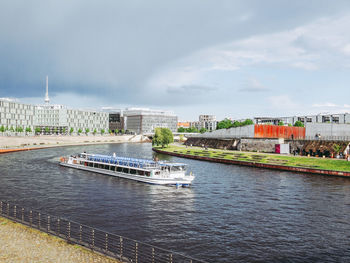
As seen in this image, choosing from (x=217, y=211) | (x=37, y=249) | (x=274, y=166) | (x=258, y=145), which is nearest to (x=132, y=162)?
(x=217, y=211)

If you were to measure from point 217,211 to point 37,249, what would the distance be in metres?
25.5

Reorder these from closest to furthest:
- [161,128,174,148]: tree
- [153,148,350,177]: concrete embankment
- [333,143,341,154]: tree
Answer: [153,148,350,177]: concrete embankment, [333,143,341,154]: tree, [161,128,174,148]: tree

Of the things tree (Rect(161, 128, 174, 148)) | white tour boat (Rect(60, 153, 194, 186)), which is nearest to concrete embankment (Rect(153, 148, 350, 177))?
white tour boat (Rect(60, 153, 194, 186))

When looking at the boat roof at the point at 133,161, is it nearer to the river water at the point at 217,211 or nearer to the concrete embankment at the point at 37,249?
the river water at the point at 217,211

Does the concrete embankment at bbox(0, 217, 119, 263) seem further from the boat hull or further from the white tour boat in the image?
the white tour boat

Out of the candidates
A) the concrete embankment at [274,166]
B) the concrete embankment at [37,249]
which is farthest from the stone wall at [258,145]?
the concrete embankment at [37,249]

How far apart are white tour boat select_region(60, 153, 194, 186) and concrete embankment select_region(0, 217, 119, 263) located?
3733 cm

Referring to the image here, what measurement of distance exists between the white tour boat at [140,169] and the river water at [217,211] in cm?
246

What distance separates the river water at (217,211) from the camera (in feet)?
102

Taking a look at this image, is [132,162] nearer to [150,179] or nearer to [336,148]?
[150,179]

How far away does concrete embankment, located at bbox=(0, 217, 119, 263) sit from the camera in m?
22.1

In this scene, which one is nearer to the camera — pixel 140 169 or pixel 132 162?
pixel 140 169

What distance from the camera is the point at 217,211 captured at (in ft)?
143

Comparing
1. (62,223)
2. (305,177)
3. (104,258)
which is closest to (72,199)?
(62,223)
